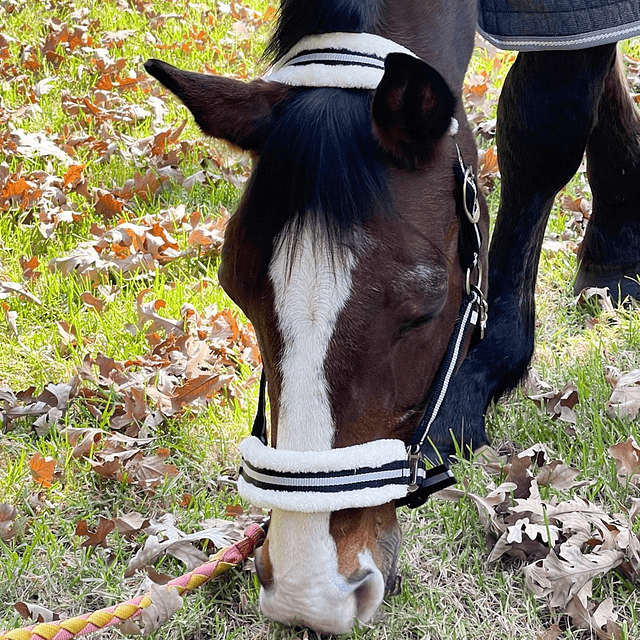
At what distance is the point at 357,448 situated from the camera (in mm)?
1699

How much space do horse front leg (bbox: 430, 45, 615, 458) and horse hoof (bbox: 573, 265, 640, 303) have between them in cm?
60

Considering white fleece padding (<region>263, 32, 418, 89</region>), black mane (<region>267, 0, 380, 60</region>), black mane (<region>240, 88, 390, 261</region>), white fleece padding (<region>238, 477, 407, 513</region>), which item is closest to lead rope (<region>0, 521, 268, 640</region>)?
white fleece padding (<region>238, 477, 407, 513</region>)

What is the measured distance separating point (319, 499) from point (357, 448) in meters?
0.13

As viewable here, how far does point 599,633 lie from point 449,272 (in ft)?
3.03

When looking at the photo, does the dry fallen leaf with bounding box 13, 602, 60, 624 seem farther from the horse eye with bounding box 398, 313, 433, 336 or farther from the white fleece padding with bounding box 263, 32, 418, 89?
the white fleece padding with bounding box 263, 32, 418, 89

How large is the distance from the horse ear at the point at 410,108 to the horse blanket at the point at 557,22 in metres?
0.86

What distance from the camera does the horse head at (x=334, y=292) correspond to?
1659 mm

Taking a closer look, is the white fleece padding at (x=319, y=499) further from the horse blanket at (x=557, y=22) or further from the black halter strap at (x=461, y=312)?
the horse blanket at (x=557, y=22)

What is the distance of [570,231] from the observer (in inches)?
161

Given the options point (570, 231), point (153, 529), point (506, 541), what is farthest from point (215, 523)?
point (570, 231)

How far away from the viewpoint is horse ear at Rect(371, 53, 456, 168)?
1.67 m

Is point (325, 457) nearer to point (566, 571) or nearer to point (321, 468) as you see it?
point (321, 468)

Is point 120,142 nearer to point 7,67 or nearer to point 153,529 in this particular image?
point 7,67

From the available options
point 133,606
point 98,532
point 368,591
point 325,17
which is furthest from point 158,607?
point 325,17
